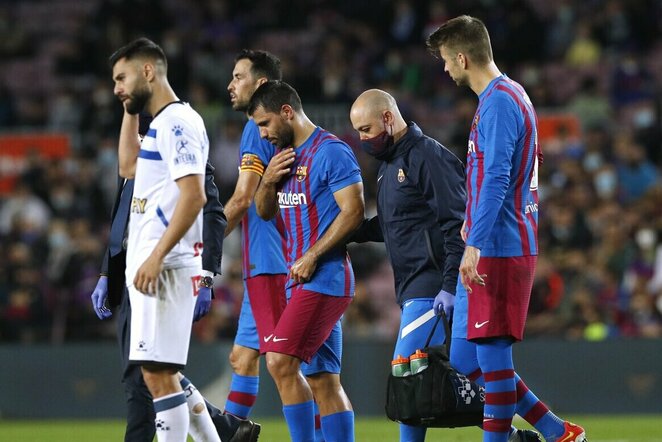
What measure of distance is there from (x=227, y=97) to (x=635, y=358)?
322 inches

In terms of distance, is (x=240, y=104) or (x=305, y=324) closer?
(x=305, y=324)

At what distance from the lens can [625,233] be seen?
15.4 m

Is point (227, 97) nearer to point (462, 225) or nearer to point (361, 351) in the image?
point (361, 351)

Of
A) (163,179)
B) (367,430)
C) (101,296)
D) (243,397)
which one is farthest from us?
(367,430)

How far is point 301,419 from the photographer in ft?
25.2

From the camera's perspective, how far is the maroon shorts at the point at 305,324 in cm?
759

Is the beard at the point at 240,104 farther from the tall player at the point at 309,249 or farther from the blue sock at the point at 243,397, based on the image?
the blue sock at the point at 243,397

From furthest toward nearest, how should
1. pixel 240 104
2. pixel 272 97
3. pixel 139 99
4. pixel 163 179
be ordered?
pixel 240 104 → pixel 272 97 → pixel 139 99 → pixel 163 179

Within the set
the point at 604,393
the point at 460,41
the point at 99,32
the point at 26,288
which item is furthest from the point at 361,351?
the point at 99,32

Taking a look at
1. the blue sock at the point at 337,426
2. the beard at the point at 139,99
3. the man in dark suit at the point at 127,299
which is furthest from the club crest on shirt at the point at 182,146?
the blue sock at the point at 337,426

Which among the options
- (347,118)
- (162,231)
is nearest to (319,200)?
(162,231)

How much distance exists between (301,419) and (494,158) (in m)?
2.02

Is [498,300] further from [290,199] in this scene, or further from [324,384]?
[290,199]

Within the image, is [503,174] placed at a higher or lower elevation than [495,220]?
higher
